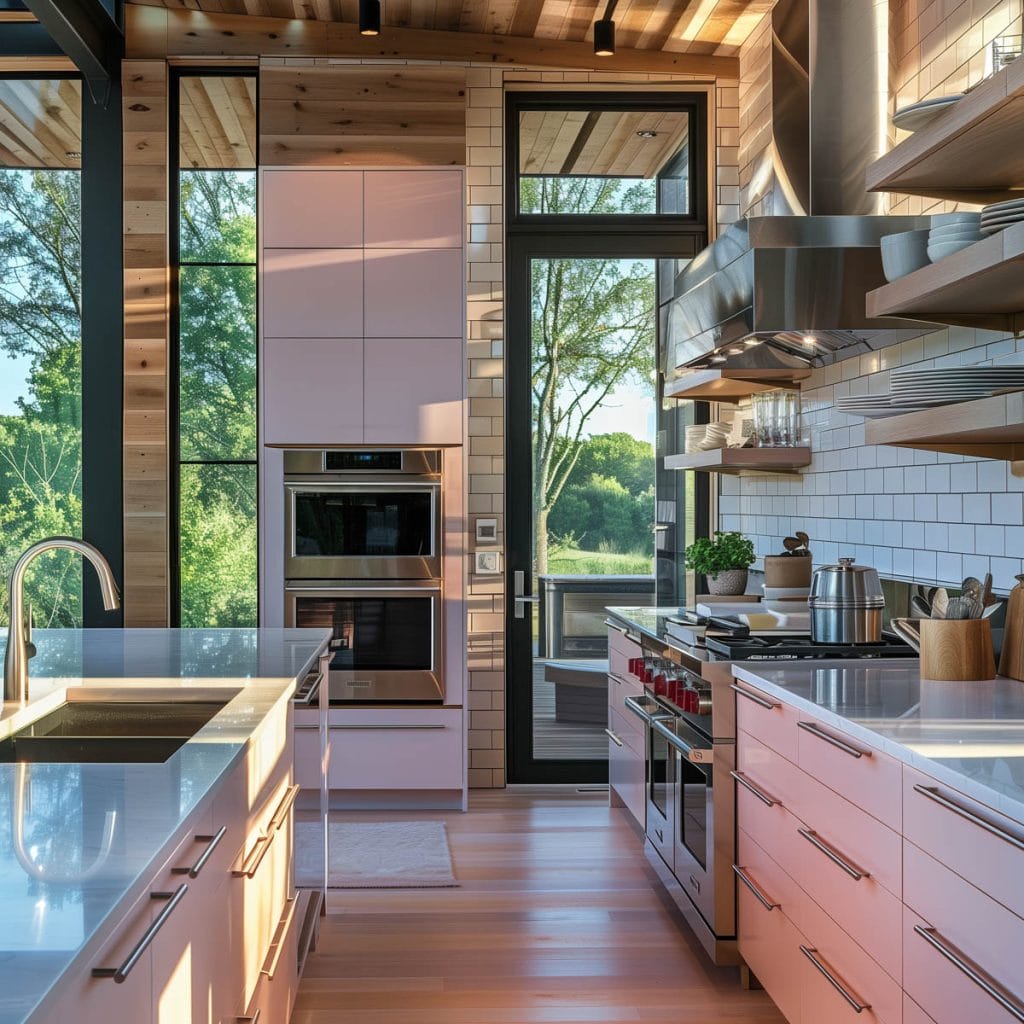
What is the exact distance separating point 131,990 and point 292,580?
12.2 feet

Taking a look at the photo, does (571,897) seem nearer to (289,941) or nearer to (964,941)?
(289,941)

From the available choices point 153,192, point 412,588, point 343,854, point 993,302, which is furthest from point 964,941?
point 153,192

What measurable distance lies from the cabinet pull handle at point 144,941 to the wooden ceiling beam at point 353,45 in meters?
4.57

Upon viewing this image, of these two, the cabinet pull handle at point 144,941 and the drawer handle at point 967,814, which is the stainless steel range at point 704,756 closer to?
the drawer handle at point 967,814

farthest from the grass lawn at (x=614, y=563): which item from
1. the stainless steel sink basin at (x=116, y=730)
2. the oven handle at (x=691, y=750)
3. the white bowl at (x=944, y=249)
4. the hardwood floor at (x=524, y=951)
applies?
the stainless steel sink basin at (x=116, y=730)

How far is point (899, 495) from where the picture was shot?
366 cm

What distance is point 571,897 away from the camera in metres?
3.92

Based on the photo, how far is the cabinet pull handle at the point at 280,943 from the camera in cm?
242

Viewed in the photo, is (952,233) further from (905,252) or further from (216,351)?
(216,351)

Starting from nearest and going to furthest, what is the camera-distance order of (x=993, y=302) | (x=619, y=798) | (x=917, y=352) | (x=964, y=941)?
(x=964, y=941)
(x=993, y=302)
(x=917, y=352)
(x=619, y=798)

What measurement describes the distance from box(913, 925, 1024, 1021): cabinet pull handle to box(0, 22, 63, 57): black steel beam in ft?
16.6

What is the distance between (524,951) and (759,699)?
116cm

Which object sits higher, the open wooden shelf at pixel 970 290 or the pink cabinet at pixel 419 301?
the pink cabinet at pixel 419 301

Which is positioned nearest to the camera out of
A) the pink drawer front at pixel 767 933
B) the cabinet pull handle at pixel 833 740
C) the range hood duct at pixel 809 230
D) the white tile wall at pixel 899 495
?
the cabinet pull handle at pixel 833 740
